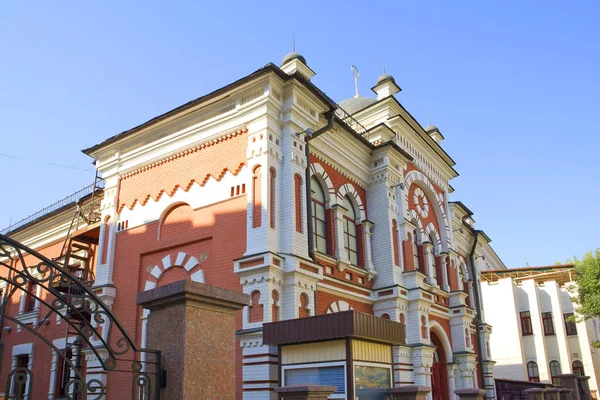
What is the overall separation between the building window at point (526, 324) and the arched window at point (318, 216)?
24711mm

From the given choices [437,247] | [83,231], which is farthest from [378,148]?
[83,231]

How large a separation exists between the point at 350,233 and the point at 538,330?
23.1 m

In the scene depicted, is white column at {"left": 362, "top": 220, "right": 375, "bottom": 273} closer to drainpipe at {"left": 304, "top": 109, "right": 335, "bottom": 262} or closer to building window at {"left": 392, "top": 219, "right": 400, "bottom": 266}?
building window at {"left": 392, "top": 219, "right": 400, "bottom": 266}

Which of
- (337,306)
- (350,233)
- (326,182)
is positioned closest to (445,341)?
(350,233)

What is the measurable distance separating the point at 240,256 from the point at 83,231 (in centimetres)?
702

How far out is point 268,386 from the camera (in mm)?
11109

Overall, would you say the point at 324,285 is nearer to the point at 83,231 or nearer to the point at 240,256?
the point at 240,256

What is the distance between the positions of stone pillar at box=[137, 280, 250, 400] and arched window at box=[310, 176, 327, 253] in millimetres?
9103

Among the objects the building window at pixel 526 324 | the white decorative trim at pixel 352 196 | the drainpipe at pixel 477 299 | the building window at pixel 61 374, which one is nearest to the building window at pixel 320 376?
the white decorative trim at pixel 352 196

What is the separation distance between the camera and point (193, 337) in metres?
4.97

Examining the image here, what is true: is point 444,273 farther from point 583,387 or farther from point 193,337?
point 193,337

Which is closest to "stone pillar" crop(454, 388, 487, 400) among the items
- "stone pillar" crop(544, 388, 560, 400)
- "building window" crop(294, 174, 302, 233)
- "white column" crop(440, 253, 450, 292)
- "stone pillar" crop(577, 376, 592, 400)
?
"building window" crop(294, 174, 302, 233)

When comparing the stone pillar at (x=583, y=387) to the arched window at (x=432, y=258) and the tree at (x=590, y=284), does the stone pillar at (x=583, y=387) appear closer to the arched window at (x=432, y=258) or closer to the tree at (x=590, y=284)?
the tree at (x=590, y=284)

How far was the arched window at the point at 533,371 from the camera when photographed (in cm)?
3350
